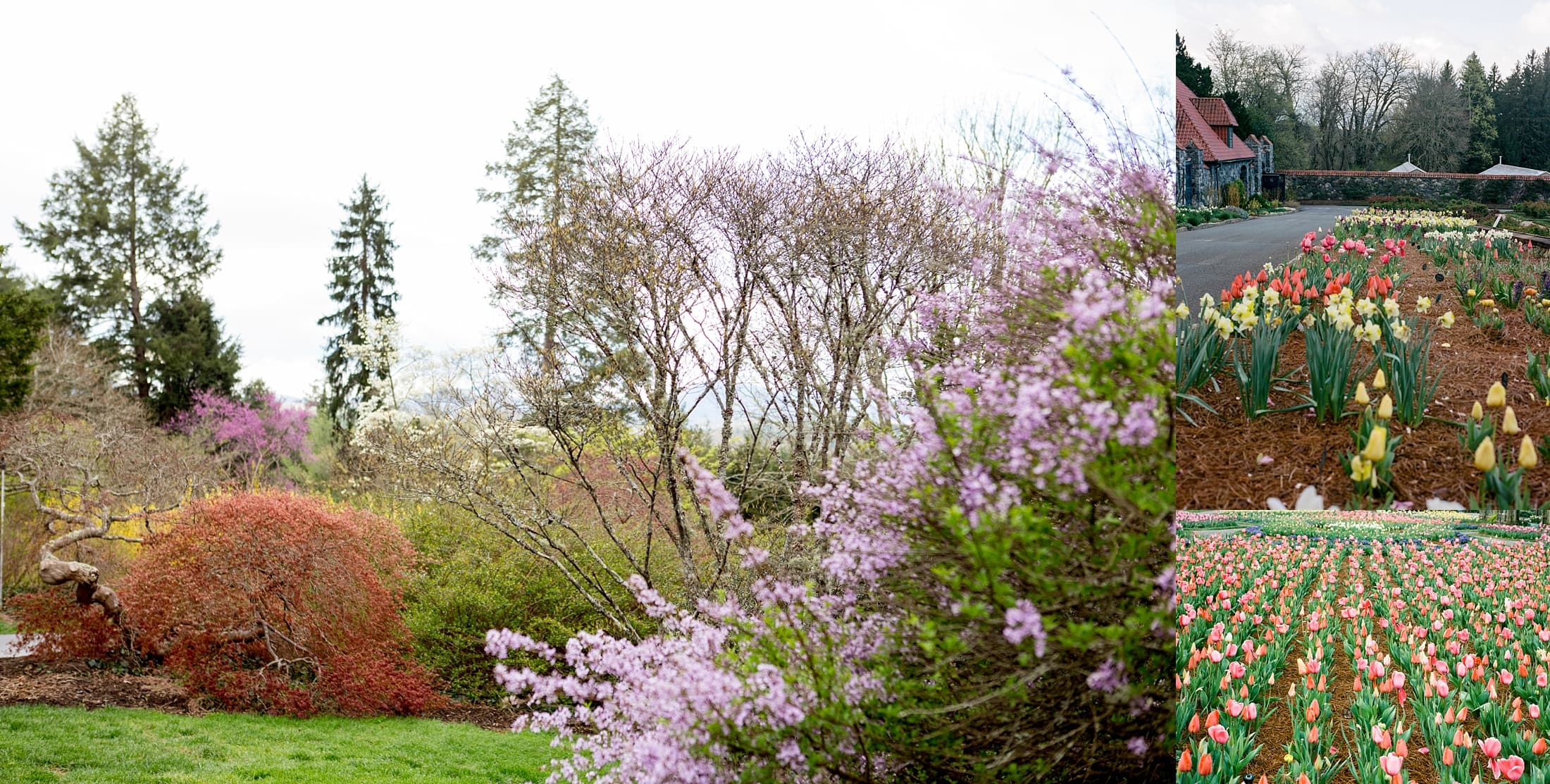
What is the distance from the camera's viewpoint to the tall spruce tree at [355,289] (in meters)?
12.1

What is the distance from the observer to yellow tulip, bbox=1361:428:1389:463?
184 cm

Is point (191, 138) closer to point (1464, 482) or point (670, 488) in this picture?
point (670, 488)

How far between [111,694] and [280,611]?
1042 mm

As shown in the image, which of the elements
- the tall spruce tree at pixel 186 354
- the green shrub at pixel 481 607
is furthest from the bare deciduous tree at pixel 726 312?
the tall spruce tree at pixel 186 354

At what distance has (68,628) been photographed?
19.4 ft

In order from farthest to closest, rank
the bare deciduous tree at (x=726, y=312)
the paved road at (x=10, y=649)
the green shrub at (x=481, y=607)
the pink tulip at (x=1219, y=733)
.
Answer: the paved road at (x=10, y=649)
the green shrub at (x=481, y=607)
the bare deciduous tree at (x=726, y=312)
the pink tulip at (x=1219, y=733)

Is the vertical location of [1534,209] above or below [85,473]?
above

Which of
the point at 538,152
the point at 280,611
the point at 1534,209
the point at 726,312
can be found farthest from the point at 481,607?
the point at 538,152

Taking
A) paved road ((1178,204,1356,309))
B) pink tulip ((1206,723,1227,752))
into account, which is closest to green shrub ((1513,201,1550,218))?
paved road ((1178,204,1356,309))

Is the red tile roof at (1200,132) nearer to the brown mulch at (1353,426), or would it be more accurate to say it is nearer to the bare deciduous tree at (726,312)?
the brown mulch at (1353,426)

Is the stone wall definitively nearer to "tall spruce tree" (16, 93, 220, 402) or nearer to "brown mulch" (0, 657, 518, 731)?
"brown mulch" (0, 657, 518, 731)

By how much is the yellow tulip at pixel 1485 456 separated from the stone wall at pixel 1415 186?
556mm

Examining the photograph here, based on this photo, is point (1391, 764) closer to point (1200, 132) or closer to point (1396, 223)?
point (1396, 223)

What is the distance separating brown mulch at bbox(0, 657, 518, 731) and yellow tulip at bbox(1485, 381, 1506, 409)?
4679 millimetres
